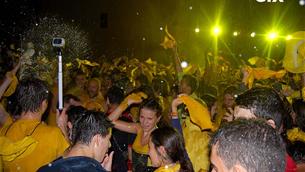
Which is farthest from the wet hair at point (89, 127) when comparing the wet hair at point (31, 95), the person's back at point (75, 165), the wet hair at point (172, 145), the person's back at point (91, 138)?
the wet hair at point (31, 95)

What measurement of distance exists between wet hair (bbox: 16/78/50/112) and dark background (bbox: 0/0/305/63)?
17180 millimetres

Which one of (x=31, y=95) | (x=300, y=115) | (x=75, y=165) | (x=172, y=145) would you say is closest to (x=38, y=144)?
(x=31, y=95)

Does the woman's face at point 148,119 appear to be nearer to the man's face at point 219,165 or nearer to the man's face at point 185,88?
the man's face at point 185,88

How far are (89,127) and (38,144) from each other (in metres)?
0.88

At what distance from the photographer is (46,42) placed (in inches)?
807

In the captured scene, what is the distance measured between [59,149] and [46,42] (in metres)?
17.1

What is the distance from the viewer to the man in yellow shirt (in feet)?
13.1

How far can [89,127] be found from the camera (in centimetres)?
334

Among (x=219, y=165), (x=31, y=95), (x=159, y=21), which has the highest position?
(x=159, y=21)

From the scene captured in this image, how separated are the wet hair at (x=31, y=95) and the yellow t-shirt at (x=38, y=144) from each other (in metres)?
0.14

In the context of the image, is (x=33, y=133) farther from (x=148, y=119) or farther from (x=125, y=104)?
(x=125, y=104)

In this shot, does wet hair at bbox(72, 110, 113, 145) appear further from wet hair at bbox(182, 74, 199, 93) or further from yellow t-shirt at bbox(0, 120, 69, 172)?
wet hair at bbox(182, 74, 199, 93)

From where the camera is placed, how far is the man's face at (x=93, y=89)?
27.3 ft

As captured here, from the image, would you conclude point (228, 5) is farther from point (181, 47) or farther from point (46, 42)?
point (46, 42)
